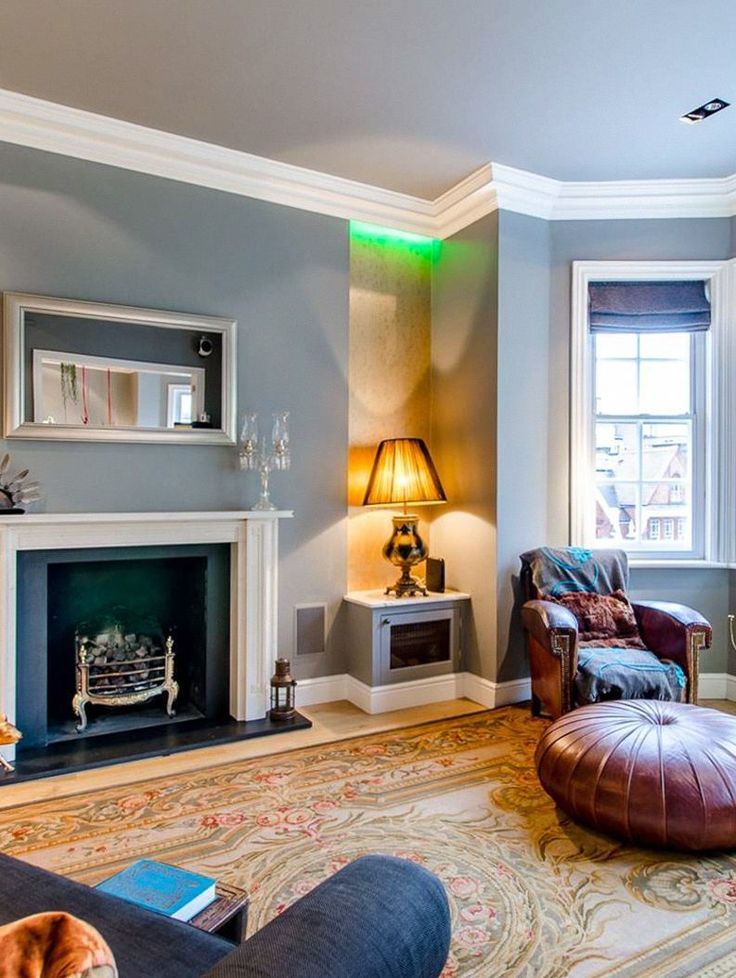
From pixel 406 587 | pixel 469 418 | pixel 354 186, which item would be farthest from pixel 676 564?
pixel 354 186

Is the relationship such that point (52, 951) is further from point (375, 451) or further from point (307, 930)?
point (375, 451)

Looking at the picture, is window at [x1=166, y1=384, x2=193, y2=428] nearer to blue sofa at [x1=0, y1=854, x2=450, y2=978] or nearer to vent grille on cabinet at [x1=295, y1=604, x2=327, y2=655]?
vent grille on cabinet at [x1=295, y1=604, x2=327, y2=655]

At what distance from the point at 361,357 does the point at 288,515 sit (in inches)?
45.1

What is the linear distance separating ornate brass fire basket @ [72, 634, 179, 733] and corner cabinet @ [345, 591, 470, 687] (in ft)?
3.43

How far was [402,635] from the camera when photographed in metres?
3.86

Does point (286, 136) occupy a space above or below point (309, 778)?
above

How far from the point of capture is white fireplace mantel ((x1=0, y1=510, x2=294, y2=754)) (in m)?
3.16

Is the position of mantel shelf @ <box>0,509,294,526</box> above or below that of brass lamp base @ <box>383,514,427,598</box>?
above

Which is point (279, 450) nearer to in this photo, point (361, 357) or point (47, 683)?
point (361, 357)

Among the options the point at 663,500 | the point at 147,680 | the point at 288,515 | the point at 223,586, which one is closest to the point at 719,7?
the point at 663,500

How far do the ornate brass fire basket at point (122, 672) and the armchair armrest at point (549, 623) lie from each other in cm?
192

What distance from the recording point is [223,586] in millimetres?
3627

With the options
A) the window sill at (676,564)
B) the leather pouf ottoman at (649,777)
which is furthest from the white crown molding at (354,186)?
the leather pouf ottoman at (649,777)

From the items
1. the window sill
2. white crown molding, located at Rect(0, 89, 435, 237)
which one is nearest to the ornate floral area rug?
the window sill
